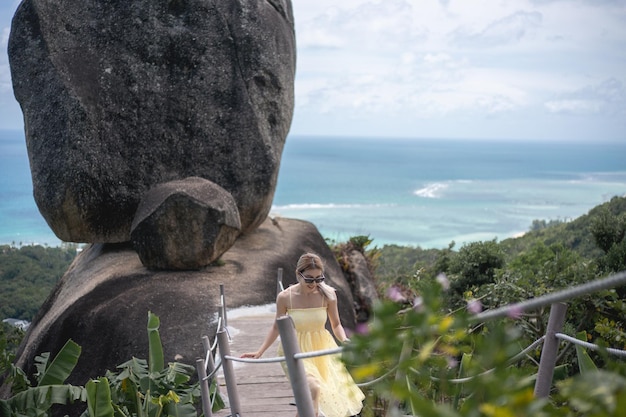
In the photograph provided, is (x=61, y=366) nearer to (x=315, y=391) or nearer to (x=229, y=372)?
(x=229, y=372)

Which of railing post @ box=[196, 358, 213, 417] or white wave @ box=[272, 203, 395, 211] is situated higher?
white wave @ box=[272, 203, 395, 211]

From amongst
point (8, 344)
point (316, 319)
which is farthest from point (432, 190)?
point (316, 319)

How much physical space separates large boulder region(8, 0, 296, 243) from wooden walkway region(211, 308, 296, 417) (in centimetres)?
326

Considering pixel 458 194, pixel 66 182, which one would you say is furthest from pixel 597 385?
pixel 458 194

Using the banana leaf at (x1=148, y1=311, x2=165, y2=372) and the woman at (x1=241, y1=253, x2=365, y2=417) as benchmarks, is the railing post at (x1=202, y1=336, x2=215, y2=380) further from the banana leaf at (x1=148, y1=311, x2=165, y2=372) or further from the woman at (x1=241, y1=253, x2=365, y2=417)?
the woman at (x1=241, y1=253, x2=365, y2=417)

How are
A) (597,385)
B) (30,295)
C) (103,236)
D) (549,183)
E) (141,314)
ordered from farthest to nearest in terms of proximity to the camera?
(549,183) < (30,295) < (103,236) < (141,314) < (597,385)

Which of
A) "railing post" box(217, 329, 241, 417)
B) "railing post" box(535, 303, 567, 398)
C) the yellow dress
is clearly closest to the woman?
the yellow dress

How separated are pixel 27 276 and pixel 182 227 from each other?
1497cm

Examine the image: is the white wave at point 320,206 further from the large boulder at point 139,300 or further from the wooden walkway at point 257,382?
the wooden walkway at point 257,382

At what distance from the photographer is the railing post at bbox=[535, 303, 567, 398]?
133 inches

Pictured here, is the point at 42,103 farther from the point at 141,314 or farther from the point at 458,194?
the point at 458,194

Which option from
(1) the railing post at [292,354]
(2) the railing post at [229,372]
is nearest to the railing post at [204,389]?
(2) the railing post at [229,372]

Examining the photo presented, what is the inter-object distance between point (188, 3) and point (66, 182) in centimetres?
340

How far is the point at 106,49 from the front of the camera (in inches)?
444
